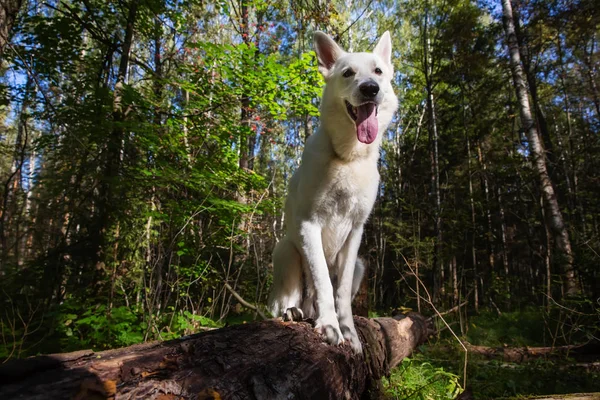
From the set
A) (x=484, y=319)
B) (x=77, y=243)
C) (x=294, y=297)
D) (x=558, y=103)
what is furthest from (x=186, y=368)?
(x=558, y=103)

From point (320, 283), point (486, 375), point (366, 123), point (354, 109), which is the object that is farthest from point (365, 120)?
point (486, 375)

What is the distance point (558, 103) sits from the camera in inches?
720

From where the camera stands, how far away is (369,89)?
2676 mm

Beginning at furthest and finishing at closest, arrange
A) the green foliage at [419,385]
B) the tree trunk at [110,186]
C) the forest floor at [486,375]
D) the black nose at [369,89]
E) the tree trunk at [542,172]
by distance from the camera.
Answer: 1. the tree trunk at [542,172]
2. the tree trunk at [110,186]
3. the forest floor at [486,375]
4. the green foliage at [419,385]
5. the black nose at [369,89]

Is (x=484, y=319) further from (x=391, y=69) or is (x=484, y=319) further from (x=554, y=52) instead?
(x=554, y=52)

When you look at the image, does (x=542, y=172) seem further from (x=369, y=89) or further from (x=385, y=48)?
(x=369, y=89)

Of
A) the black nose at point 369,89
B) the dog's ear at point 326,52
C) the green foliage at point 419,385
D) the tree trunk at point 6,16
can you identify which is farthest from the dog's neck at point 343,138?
the tree trunk at point 6,16

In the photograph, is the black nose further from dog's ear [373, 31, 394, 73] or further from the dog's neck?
dog's ear [373, 31, 394, 73]

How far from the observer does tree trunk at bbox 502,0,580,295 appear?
6.61m

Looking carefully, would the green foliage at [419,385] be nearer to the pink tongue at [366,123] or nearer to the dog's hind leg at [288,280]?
the dog's hind leg at [288,280]

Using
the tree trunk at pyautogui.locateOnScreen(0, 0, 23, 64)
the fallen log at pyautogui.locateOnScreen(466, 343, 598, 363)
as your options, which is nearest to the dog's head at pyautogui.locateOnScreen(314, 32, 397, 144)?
the tree trunk at pyautogui.locateOnScreen(0, 0, 23, 64)

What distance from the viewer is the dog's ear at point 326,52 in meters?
3.26

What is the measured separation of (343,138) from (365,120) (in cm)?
24

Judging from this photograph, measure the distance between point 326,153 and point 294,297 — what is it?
4.62 feet
